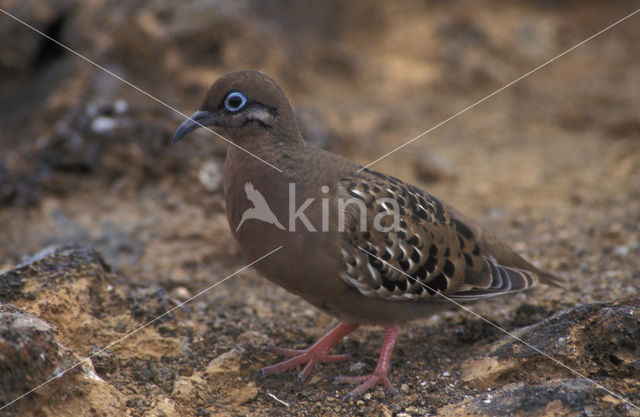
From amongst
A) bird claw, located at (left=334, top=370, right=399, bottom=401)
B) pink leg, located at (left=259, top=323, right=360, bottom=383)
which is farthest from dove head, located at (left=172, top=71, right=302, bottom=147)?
bird claw, located at (left=334, top=370, right=399, bottom=401)

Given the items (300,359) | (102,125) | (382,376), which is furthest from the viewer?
(102,125)

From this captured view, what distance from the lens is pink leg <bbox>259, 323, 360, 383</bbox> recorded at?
446 cm

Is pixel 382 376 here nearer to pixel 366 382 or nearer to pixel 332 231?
pixel 366 382

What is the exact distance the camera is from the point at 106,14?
8242 mm

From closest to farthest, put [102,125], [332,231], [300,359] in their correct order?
[332,231] < [300,359] < [102,125]

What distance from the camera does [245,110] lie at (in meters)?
4.41

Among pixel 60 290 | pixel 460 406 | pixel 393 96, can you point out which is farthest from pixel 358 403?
pixel 393 96

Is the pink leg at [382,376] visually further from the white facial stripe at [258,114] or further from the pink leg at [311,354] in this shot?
the white facial stripe at [258,114]

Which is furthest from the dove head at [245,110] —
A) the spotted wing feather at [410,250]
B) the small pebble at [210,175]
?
the small pebble at [210,175]

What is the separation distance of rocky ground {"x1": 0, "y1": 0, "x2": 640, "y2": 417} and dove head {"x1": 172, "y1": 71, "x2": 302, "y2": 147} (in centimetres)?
129

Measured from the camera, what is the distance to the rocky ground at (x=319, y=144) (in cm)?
392

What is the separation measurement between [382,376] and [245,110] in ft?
6.54

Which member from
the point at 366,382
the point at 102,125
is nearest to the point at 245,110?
the point at 366,382

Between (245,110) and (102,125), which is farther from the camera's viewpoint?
(102,125)
